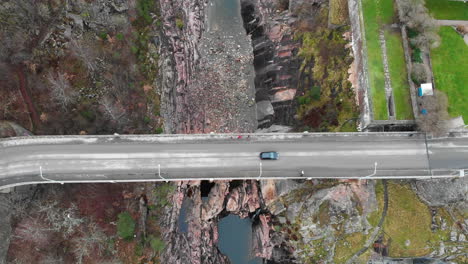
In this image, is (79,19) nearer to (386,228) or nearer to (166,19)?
(166,19)

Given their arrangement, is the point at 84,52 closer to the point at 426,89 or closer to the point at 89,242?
the point at 89,242

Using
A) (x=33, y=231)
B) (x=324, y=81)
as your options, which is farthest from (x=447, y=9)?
(x=33, y=231)

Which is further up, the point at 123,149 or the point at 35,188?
the point at 123,149

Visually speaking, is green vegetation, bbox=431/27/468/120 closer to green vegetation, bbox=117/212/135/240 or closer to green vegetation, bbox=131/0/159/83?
green vegetation, bbox=131/0/159/83

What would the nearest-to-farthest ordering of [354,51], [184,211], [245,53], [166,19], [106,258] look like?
[106,258] < [354,51] < [184,211] < [166,19] < [245,53]

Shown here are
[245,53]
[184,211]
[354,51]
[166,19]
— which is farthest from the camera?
[245,53]

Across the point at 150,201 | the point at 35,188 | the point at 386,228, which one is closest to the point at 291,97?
the point at 386,228

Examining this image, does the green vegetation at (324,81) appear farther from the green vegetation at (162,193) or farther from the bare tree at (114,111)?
the bare tree at (114,111)

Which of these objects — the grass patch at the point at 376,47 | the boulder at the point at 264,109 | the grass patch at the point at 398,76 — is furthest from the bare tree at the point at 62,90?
the grass patch at the point at 398,76
